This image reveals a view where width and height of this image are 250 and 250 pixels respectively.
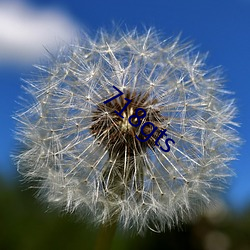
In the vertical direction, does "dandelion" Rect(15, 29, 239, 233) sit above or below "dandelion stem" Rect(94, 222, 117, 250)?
above

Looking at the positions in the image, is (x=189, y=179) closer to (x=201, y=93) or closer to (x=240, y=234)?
(x=201, y=93)

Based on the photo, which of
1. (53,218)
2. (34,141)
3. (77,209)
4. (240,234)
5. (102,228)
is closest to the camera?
(102,228)

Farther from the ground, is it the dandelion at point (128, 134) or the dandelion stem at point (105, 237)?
the dandelion at point (128, 134)

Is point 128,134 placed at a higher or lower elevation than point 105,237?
higher

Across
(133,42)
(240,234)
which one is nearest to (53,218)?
(240,234)
